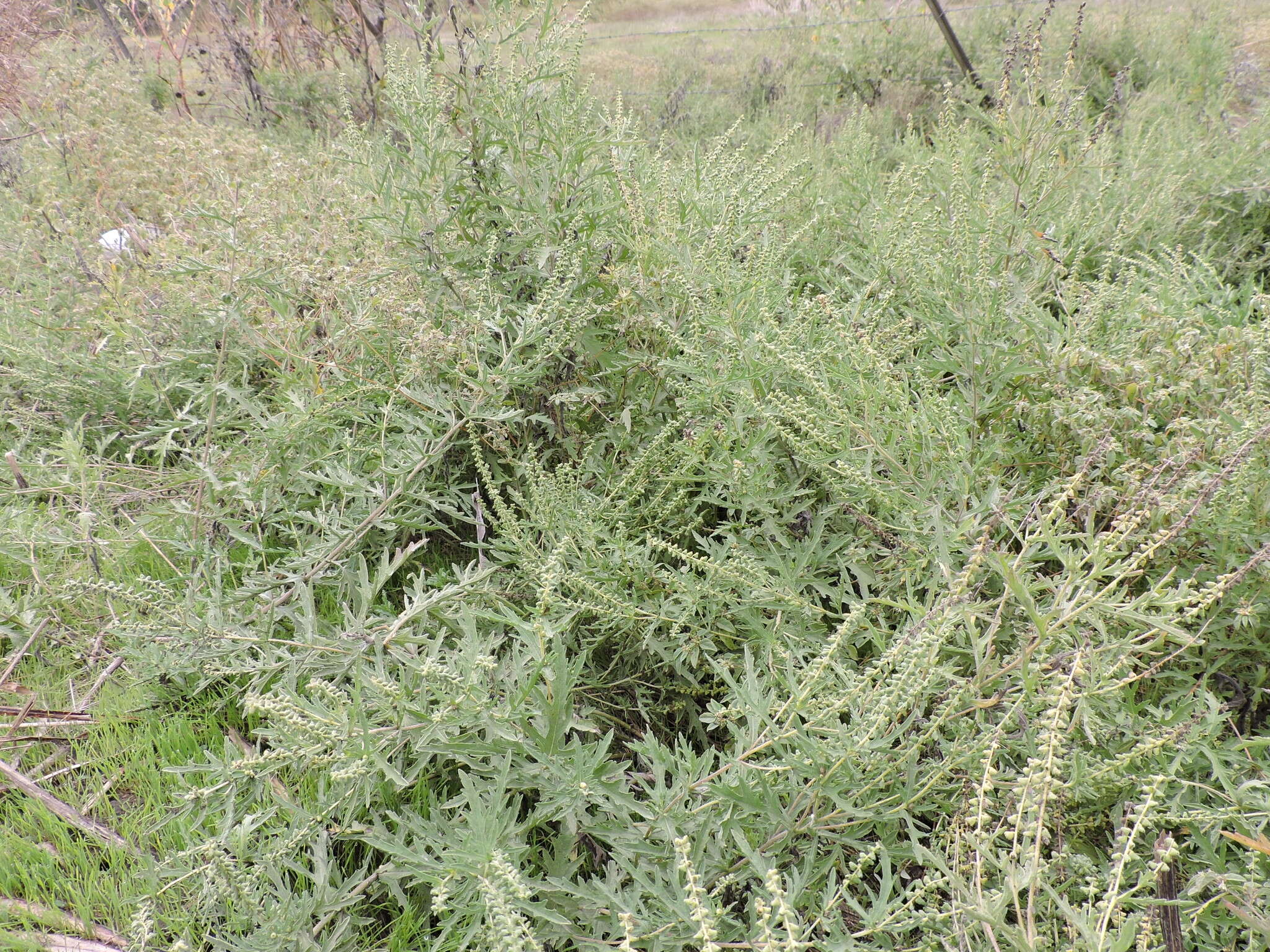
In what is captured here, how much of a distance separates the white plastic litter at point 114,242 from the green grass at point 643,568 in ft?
3.93

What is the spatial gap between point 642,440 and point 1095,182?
8.01 ft

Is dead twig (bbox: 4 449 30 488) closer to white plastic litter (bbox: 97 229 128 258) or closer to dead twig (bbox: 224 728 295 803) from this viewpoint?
dead twig (bbox: 224 728 295 803)

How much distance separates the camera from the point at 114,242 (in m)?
4.16

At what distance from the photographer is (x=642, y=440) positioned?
225 cm

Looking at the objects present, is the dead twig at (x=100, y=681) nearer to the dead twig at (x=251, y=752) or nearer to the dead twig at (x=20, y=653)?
the dead twig at (x=20, y=653)

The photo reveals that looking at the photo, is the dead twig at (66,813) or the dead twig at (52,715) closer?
the dead twig at (66,813)

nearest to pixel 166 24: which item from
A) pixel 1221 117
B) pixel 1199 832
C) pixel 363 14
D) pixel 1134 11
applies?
pixel 363 14

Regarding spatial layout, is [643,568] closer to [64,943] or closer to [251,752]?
[251,752]

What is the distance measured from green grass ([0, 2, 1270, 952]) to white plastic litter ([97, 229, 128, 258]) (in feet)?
3.93

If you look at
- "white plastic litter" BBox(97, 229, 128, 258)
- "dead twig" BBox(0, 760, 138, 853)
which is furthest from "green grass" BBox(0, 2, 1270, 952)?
"white plastic litter" BBox(97, 229, 128, 258)

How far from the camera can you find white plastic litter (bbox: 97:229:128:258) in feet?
13.3

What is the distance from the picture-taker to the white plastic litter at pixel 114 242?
13.3ft

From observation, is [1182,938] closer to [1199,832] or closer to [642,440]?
[1199,832]

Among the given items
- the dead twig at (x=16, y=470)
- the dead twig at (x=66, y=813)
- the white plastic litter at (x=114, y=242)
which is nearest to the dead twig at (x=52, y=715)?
the dead twig at (x=66, y=813)
